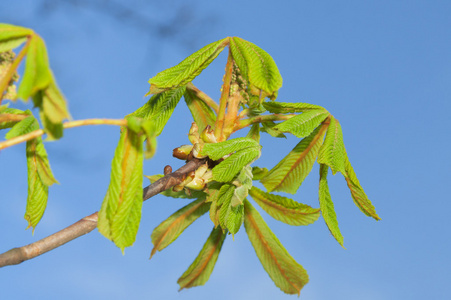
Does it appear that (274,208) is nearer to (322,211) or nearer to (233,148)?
(322,211)

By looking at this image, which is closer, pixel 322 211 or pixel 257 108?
pixel 322 211

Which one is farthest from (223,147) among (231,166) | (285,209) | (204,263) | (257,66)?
(204,263)

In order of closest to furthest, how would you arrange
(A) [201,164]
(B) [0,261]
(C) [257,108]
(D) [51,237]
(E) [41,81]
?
(E) [41,81]
(B) [0,261]
(D) [51,237]
(A) [201,164]
(C) [257,108]

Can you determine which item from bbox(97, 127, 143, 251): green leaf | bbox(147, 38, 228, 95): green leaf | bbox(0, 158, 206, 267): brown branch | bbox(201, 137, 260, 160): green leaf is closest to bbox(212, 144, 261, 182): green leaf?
bbox(201, 137, 260, 160): green leaf

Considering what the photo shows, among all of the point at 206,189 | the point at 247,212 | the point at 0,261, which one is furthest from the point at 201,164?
the point at 0,261

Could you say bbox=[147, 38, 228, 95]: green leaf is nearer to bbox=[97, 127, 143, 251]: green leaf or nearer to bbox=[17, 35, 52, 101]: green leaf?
bbox=[97, 127, 143, 251]: green leaf
